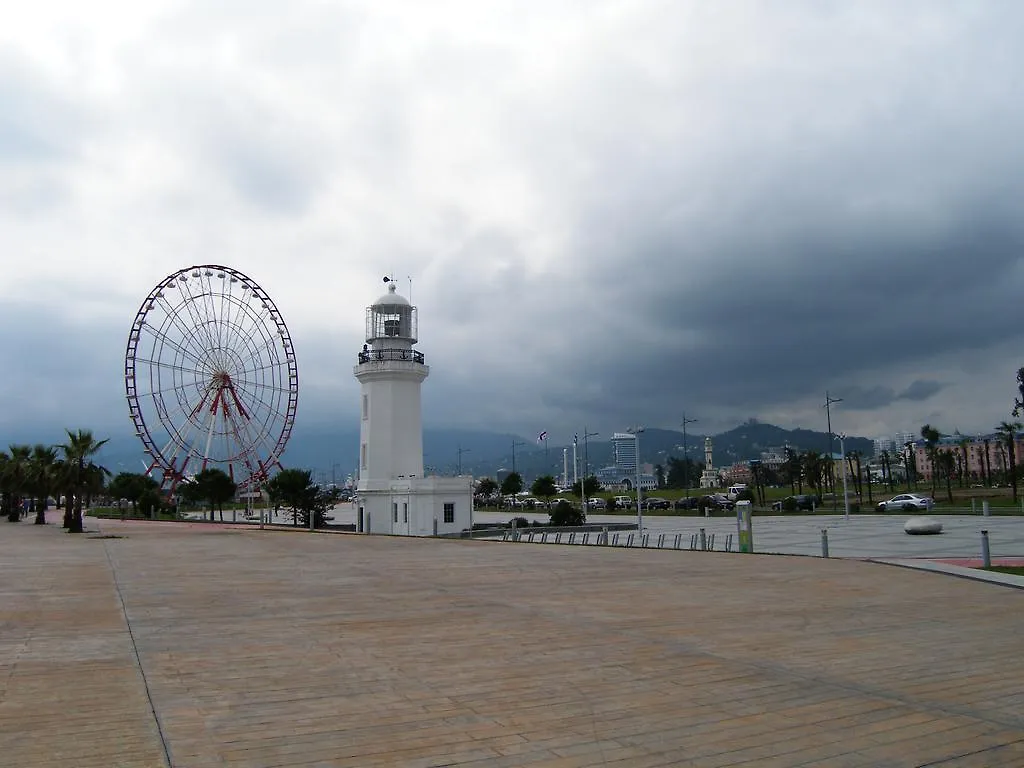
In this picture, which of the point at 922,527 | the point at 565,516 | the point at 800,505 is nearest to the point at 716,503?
the point at 800,505

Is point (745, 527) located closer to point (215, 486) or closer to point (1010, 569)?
point (1010, 569)

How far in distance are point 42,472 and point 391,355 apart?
74.3 feet

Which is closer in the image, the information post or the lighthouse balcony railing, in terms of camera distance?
the information post

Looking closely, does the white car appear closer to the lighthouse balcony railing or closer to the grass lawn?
the lighthouse balcony railing

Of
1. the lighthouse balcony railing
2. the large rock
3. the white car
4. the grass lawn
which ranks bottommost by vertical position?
the grass lawn

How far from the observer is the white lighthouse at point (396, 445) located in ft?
148

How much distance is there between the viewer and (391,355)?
48.4 meters

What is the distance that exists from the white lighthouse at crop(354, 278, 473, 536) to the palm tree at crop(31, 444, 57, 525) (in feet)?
58.5

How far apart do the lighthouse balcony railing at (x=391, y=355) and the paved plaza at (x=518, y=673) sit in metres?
32.9

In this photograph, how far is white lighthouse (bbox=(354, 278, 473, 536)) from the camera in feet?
148

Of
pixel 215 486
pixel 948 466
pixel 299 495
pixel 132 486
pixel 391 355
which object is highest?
pixel 391 355

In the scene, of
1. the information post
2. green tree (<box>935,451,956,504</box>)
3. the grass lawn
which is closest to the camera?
the grass lawn

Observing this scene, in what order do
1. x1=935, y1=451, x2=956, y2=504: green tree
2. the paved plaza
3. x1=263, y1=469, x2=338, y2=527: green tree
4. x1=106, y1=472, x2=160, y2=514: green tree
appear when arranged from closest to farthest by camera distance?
the paved plaza → x1=263, y1=469, x2=338, y2=527: green tree → x1=935, y1=451, x2=956, y2=504: green tree → x1=106, y1=472, x2=160, y2=514: green tree

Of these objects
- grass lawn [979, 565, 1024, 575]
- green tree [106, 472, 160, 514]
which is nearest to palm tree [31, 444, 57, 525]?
green tree [106, 472, 160, 514]
